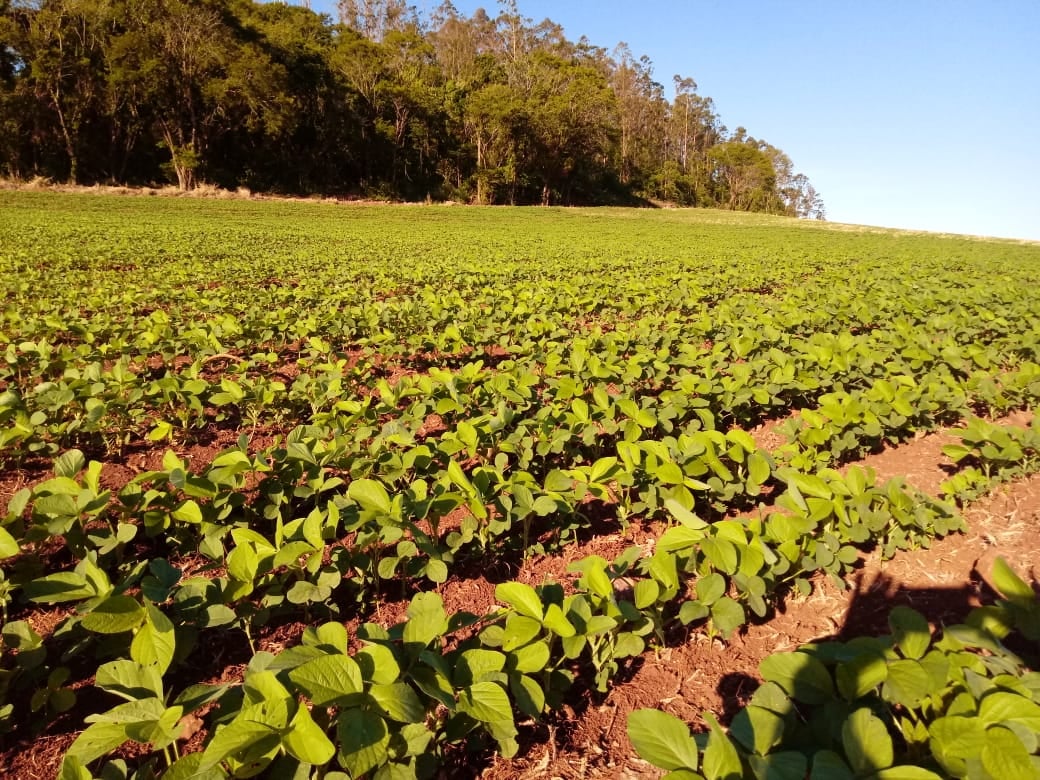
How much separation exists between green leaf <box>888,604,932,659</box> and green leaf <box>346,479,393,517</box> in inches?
65.0

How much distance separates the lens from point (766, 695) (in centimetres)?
129

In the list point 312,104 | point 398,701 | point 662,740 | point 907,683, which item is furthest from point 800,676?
point 312,104

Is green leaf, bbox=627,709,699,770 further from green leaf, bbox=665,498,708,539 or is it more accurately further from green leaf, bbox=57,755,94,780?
green leaf, bbox=57,755,94,780

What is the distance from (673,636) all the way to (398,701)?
140 cm

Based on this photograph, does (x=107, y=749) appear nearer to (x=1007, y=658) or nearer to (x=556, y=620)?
(x=556, y=620)

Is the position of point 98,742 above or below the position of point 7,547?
below

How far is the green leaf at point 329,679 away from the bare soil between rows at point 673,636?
0.72 metres

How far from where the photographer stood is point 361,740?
111cm

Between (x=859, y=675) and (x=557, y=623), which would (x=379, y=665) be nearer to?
(x=557, y=623)

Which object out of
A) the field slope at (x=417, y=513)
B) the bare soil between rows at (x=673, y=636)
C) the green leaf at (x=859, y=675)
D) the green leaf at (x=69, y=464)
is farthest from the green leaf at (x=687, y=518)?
the green leaf at (x=69, y=464)

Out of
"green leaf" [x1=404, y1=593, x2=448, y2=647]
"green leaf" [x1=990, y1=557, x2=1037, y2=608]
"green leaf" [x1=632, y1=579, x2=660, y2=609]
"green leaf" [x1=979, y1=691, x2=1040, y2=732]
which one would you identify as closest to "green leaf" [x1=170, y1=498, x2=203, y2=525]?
"green leaf" [x1=404, y1=593, x2=448, y2=647]

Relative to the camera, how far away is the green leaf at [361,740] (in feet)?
3.56

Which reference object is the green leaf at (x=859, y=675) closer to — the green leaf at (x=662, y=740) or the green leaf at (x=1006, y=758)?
the green leaf at (x=1006, y=758)

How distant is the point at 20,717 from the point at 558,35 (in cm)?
8190
